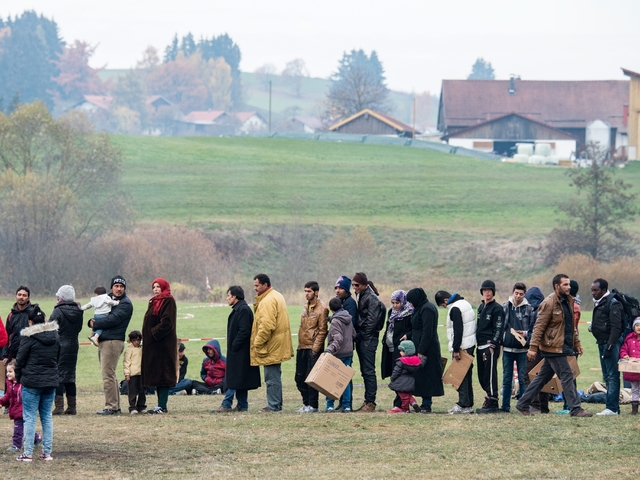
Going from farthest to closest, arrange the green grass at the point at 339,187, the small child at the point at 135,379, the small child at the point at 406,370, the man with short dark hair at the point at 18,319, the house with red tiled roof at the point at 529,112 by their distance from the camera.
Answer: the house with red tiled roof at the point at 529,112
the green grass at the point at 339,187
the small child at the point at 135,379
the small child at the point at 406,370
the man with short dark hair at the point at 18,319

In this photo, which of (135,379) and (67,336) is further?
(135,379)

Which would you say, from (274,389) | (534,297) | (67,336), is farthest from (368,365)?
(67,336)

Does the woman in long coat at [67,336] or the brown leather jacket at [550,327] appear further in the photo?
the woman in long coat at [67,336]

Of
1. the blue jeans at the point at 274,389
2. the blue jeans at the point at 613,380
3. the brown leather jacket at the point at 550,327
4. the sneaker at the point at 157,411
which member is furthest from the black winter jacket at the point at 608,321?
the sneaker at the point at 157,411

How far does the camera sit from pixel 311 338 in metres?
14.3

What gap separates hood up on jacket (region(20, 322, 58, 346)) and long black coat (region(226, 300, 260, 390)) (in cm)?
362

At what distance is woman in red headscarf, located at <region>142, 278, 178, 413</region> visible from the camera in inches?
546

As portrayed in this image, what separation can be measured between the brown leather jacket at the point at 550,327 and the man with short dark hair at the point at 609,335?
53cm

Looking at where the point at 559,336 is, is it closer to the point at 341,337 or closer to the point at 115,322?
the point at 341,337

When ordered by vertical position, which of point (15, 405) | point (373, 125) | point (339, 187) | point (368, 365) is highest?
point (373, 125)

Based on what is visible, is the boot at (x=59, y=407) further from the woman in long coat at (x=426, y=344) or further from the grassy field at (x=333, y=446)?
the woman in long coat at (x=426, y=344)

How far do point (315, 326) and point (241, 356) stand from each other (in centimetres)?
102

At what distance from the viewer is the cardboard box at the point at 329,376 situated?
Answer: 44.5 ft

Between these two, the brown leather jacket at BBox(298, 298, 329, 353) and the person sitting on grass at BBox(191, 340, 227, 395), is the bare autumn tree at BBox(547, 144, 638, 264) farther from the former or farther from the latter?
the brown leather jacket at BBox(298, 298, 329, 353)
